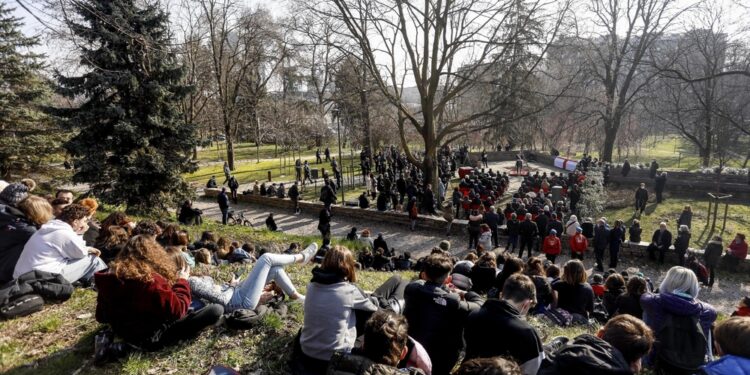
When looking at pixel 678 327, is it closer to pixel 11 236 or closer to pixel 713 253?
pixel 11 236

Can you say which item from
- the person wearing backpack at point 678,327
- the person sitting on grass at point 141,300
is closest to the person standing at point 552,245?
the person wearing backpack at point 678,327

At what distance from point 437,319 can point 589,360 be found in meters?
→ 1.42

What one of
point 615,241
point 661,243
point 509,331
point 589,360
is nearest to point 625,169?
point 661,243

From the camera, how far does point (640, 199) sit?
16672 mm

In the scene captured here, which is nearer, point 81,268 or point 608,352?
point 608,352

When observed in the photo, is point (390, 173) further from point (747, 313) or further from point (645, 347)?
point (645, 347)

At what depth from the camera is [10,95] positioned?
18.2 metres

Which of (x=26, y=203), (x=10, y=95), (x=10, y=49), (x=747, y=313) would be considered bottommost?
(x=747, y=313)

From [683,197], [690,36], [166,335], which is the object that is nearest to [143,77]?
[166,335]

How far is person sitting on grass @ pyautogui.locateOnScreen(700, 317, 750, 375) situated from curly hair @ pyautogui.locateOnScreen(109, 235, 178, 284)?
4105mm

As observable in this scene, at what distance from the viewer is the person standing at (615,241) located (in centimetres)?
1112

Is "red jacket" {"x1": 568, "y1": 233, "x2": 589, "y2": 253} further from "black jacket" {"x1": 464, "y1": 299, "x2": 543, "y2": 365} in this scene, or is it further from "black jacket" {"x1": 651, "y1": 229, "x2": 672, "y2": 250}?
"black jacket" {"x1": 464, "y1": 299, "x2": 543, "y2": 365}

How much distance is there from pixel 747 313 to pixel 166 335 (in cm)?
731

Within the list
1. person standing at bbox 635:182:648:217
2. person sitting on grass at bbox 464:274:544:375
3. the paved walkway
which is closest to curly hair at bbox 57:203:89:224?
person sitting on grass at bbox 464:274:544:375
